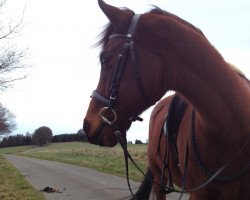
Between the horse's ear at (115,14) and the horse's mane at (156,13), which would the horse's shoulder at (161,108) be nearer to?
the horse's mane at (156,13)

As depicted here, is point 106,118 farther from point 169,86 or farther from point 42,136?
point 42,136

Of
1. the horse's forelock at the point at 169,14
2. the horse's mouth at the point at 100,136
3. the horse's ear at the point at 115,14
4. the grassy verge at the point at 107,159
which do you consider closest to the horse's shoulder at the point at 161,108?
the horse's forelock at the point at 169,14

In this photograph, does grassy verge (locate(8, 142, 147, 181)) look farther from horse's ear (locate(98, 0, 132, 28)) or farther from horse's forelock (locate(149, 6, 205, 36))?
horse's ear (locate(98, 0, 132, 28))

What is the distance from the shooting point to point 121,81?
3551mm

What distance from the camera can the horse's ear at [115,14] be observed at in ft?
11.5

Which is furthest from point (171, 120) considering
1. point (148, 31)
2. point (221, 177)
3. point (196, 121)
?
point (148, 31)

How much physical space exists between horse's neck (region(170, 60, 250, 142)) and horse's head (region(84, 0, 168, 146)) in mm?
245

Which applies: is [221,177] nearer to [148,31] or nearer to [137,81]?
[137,81]

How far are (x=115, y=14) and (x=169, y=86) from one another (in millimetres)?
696

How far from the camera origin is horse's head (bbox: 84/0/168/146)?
3.52m

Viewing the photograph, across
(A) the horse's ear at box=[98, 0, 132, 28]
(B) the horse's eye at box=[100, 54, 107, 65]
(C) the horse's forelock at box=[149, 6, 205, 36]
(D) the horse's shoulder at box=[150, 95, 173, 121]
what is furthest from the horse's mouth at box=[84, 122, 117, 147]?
(D) the horse's shoulder at box=[150, 95, 173, 121]

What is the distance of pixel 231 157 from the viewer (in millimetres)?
3715

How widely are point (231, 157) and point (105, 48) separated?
1.33 metres

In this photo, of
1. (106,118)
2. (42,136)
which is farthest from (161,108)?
(42,136)
